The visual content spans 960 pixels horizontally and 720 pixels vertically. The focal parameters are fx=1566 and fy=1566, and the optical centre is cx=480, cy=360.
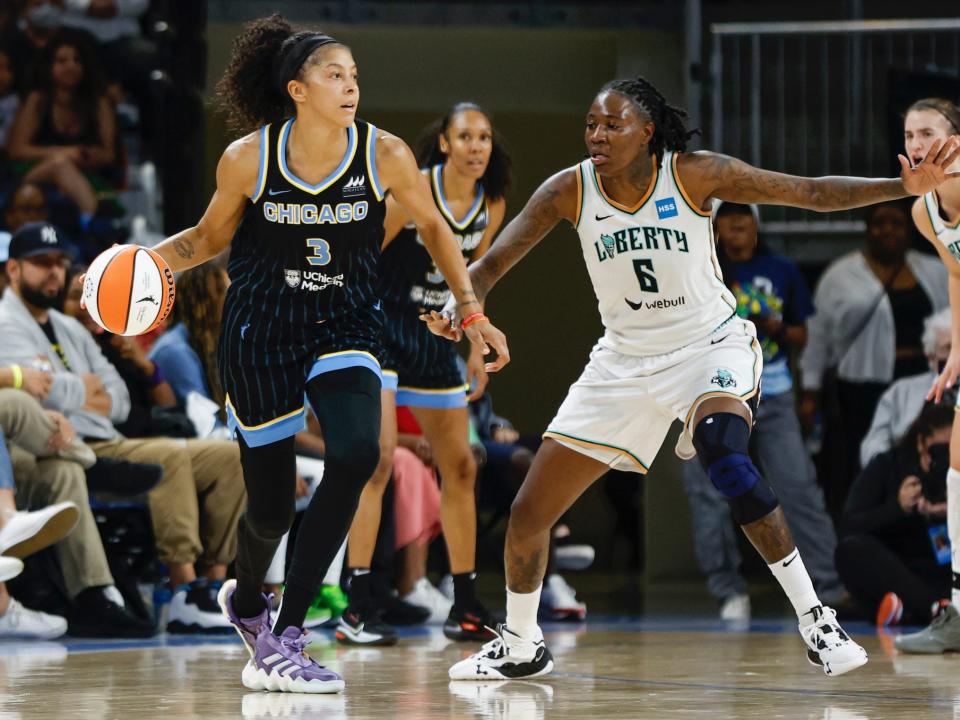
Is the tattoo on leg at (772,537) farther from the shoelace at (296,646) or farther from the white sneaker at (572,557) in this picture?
the white sneaker at (572,557)

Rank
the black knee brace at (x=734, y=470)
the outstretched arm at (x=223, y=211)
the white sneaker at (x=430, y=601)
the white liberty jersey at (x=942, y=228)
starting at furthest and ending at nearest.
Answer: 1. the white sneaker at (x=430, y=601)
2. the white liberty jersey at (x=942, y=228)
3. the outstretched arm at (x=223, y=211)
4. the black knee brace at (x=734, y=470)

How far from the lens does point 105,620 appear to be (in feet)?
21.5

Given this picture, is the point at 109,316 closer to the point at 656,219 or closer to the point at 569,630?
the point at 656,219

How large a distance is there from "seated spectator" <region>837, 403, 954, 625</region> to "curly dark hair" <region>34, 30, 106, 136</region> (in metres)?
5.25

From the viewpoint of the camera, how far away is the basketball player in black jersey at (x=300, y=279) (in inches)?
182

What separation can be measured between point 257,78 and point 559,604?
3.50 m

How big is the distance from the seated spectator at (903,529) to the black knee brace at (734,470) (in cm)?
251

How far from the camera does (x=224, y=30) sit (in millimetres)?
10328

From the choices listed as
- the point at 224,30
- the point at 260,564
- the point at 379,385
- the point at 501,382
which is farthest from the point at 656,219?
the point at 501,382

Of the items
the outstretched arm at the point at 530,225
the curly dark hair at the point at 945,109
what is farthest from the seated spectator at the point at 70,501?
the curly dark hair at the point at 945,109

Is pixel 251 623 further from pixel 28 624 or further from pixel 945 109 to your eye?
pixel 945 109

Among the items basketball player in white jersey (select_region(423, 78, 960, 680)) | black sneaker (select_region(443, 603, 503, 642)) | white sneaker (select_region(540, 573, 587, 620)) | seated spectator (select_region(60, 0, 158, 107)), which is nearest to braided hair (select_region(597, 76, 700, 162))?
basketball player in white jersey (select_region(423, 78, 960, 680))

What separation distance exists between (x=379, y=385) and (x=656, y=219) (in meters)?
1.03

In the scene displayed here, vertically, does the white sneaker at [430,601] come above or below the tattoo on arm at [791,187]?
below
